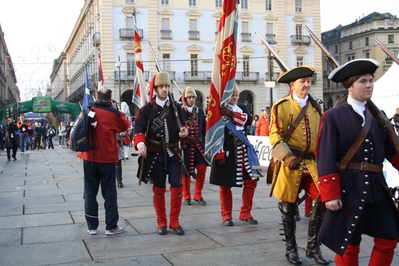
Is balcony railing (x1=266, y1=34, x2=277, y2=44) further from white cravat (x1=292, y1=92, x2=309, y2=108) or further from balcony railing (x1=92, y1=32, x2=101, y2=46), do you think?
white cravat (x1=292, y1=92, x2=309, y2=108)

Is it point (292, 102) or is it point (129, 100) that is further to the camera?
point (129, 100)

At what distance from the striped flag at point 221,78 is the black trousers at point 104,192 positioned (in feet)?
4.03

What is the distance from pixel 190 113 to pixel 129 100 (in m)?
44.3

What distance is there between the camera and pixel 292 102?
210 inches

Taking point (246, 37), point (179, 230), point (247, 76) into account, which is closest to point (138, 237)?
point (179, 230)

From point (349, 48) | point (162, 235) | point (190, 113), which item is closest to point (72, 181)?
point (190, 113)

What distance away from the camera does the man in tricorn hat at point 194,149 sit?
8.61 meters

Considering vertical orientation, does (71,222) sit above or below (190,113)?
below

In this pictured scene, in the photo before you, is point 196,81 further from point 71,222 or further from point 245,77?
point 71,222

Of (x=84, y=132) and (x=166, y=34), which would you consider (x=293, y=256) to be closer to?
(x=84, y=132)

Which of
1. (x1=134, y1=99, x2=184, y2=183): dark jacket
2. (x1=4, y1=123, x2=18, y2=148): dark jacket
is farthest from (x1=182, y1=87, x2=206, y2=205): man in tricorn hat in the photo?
(x1=4, y1=123, x2=18, y2=148): dark jacket

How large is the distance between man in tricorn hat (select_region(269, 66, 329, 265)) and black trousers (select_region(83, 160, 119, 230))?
2146mm

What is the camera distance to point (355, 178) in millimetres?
3740

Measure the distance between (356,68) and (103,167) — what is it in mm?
3581
